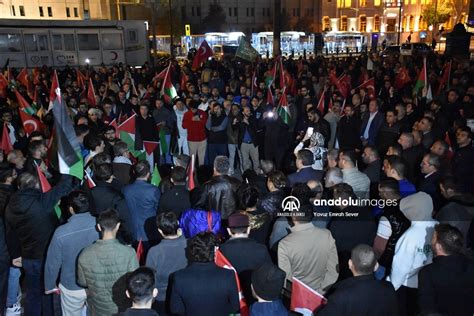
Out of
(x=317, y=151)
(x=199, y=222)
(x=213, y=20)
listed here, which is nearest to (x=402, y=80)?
(x=317, y=151)

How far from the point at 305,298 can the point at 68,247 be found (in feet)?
7.98

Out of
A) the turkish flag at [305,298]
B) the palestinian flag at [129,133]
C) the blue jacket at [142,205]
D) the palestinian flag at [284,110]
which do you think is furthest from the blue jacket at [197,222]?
the palestinian flag at [284,110]

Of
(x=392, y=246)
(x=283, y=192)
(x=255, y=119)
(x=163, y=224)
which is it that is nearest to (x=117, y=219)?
(x=163, y=224)

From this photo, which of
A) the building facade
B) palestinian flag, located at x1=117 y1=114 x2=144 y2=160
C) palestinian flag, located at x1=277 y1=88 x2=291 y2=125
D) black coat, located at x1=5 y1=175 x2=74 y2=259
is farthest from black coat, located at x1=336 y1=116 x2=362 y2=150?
the building facade

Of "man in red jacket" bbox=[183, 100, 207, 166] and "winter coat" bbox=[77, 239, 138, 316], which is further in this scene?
"man in red jacket" bbox=[183, 100, 207, 166]

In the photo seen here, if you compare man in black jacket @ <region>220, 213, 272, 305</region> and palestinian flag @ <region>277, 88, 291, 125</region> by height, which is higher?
palestinian flag @ <region>277, 88, 291, 125</region>

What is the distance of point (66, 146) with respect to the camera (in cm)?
589

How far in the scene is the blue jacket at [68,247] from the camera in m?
4.71

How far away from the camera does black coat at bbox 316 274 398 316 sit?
11.7 ft

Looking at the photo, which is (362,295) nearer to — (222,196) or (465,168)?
(222,196)

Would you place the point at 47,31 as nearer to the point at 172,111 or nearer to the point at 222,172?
the point at 172,111

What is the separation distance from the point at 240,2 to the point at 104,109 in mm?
74568

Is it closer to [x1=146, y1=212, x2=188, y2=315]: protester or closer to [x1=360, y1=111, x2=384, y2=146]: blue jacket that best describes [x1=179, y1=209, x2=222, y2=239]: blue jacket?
[x1=146, y1=212, x2=188, y2=315]: protester

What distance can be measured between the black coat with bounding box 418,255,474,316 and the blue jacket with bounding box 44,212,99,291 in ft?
10.6
